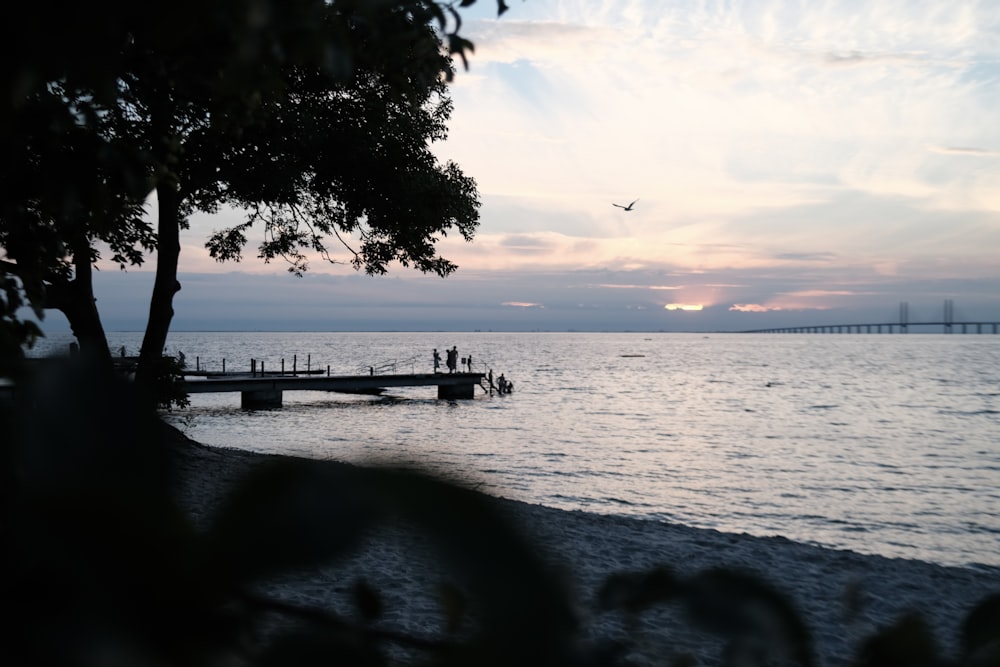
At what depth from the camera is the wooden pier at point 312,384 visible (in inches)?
1652

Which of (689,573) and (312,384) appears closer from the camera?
(689,573)

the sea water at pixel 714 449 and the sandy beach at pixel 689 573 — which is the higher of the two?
the sandy beach at pixel 689 573

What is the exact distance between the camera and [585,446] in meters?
32.7

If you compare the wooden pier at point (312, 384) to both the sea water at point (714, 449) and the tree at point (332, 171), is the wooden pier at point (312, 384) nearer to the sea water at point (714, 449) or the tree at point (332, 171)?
the sea water at point (714, 449)

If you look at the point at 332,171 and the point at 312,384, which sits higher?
the point at 332,171

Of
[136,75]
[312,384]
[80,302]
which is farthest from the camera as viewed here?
[312,384]

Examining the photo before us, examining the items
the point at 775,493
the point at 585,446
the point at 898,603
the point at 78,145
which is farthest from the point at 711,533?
the point at 585,446

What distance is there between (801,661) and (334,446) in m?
30.5

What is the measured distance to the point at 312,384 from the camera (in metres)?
42.7

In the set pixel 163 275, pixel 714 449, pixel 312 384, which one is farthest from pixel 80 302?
pixel 312 384

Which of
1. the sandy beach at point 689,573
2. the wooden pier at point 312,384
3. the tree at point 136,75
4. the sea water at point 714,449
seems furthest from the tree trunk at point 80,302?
the wooden pier at point 312,384

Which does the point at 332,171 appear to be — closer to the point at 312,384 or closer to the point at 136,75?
the point at 136,75

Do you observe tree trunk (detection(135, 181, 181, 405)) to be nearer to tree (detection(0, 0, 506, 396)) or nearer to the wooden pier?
tree (detection(0, 0, 506, 396))

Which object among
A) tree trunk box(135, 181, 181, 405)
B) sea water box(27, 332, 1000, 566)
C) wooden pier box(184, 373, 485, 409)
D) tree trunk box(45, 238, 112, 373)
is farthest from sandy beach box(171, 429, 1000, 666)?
wooden pier box(184, 373, 485, 409)
